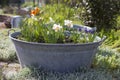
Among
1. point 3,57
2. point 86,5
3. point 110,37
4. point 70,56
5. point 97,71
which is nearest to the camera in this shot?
point 70,56

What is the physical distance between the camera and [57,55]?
3.14 metres

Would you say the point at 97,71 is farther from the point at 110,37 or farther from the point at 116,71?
the point at 110,37

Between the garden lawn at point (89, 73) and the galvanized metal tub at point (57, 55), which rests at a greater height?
the galvanized metal tub at point (57, 55)

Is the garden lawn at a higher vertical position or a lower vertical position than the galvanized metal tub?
lower

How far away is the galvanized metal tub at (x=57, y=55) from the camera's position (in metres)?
3.11

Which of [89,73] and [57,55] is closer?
[57,55]

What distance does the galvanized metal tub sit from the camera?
10.2 feet

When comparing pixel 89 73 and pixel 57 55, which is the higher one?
pixel 57 55

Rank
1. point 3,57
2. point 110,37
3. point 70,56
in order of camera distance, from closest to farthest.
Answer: point 70,56
point 3,57
point 110,37

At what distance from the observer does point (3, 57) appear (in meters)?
4.03

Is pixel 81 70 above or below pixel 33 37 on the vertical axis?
below

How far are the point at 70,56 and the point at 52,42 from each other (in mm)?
283

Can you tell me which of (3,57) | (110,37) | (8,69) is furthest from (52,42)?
(110,37)

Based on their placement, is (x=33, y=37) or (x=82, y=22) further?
(x=82, y=22)
